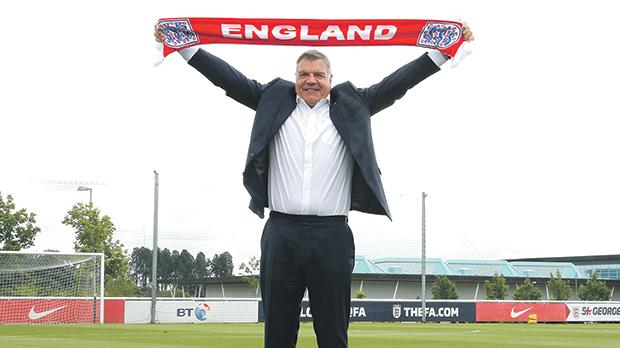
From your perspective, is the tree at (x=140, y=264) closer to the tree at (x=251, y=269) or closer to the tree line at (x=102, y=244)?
the tree line at (x=102, y=244)

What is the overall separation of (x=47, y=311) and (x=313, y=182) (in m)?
30.2

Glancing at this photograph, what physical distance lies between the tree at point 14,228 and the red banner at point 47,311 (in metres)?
13.9

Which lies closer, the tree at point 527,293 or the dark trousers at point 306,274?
the dark trousers at point 306,274

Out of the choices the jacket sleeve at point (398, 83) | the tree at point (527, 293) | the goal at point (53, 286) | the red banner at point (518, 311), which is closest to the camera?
the jacket sleeve at point (398, 83)

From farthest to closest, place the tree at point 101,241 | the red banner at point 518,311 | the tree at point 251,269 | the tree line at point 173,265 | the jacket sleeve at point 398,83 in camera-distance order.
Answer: the tree at point 251,269 → the tree line at point 173,265 → the tree at point 101,241 → the red banner at point 518,311 → the jacket sleeve at point 398,83

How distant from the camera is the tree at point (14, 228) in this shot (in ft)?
151

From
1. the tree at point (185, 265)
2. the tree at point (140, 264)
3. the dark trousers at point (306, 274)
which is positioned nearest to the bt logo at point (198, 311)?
the tree at point (140, 264)

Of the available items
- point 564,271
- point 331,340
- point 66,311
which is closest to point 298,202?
point 331,340

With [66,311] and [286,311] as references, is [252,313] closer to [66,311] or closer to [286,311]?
[66,311]

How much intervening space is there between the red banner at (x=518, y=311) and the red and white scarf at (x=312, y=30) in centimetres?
4066

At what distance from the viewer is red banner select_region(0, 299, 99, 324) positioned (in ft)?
105

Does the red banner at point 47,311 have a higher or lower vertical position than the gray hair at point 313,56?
lower

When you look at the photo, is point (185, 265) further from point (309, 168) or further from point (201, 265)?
point (309, 168)

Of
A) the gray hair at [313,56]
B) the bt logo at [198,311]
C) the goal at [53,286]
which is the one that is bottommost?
the bt logo at [198,311]
